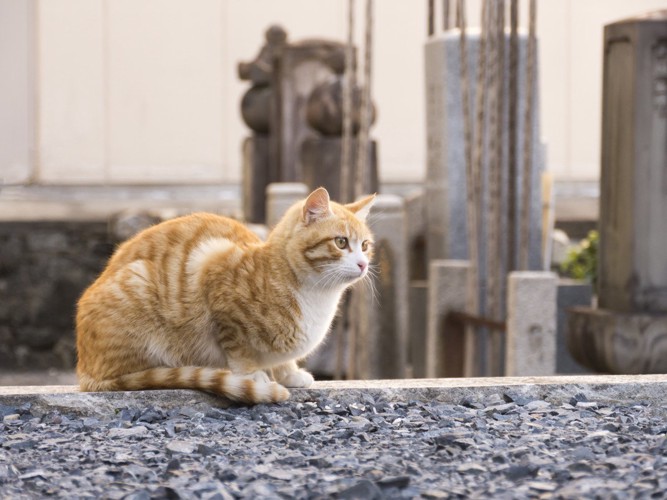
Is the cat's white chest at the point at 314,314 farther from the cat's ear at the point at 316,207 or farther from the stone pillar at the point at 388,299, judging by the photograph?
the stone pillar at the point at 388,299

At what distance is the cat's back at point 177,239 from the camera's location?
363 centimetres

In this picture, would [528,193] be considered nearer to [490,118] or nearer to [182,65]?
[490,118]

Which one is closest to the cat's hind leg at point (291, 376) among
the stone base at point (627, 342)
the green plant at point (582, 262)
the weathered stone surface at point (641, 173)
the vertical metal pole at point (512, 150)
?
the stone base at point (627, 342)

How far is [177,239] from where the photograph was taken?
3668mm

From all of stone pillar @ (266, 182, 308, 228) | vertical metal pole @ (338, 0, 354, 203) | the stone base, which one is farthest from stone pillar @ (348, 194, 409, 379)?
the stone base

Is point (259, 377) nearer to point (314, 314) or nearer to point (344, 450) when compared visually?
point (314, 314)

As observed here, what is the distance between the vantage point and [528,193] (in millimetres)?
5969

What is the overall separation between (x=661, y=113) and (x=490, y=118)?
1.23m

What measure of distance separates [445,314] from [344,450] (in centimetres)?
336

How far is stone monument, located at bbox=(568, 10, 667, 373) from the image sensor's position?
5109 millimetres

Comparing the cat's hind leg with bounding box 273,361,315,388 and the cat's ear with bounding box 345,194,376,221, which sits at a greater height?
the cat's ear with bounding box 345,194,376,221

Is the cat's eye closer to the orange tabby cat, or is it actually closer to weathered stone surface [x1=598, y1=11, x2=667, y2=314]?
the orange tabby cat

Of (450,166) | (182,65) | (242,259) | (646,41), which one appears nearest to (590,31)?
(182,65)

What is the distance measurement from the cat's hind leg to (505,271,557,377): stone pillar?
81.6 inches
